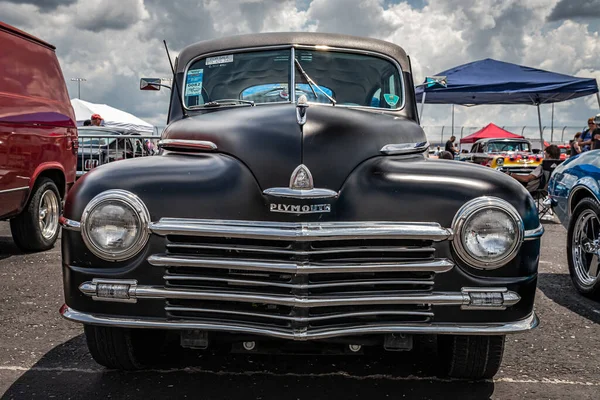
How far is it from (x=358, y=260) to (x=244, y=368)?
1.09 meters

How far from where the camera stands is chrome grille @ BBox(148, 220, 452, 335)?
2484mm

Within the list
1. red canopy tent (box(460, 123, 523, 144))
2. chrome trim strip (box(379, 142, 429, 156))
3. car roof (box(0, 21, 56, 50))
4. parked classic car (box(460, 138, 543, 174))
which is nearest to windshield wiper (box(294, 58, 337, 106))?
chrome trim strip (box(379, 142, 429, 156))

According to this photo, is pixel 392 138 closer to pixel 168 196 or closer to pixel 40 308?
pixel 168 196

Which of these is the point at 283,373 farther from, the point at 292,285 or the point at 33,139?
the point at 33,139

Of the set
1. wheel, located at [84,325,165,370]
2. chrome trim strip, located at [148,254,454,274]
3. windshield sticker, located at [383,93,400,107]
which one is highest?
windshield sticker, located at [383,93,400,107]

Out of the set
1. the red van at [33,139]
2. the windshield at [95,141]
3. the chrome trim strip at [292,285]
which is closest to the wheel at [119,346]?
the chrome trim strip at [292,285]

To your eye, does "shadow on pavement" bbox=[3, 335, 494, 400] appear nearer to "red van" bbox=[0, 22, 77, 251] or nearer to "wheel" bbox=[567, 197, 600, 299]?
"wheel" bbox=[567, 197, 600, 299]

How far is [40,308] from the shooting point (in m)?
4.35

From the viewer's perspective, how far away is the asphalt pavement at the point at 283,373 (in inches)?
114

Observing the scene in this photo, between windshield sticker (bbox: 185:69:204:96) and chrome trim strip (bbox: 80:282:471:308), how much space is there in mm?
1815

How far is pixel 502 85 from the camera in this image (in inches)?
549

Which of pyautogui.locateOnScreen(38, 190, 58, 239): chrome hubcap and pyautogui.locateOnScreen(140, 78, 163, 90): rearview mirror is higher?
pyautogui.locateOnScreen(140, 78, 163, 90): rearview mirror

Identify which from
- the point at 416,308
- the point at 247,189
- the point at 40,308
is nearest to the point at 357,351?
the point at 416,308

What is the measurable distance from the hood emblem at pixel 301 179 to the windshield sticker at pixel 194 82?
1.63 meters
